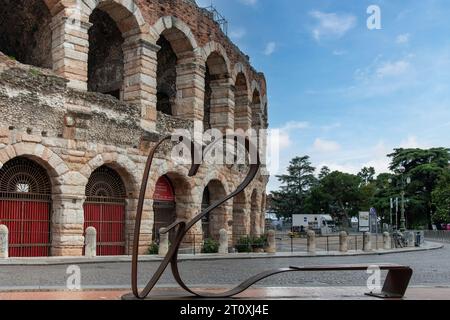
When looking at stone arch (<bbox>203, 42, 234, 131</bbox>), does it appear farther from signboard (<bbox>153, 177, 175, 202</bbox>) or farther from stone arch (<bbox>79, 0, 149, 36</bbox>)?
stone arch (<bbox>79, 0, 149, 36</bbox>)

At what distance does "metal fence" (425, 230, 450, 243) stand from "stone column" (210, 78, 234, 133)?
23.5 m

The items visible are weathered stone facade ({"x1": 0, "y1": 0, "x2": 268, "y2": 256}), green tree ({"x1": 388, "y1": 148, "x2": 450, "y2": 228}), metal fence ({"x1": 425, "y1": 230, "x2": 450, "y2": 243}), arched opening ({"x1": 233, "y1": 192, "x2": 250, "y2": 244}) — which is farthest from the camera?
green tree ({"x1": 388, "y1": 148, "x2": 450, "y2": 228})

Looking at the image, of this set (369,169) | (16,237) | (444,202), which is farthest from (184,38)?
(369,169)

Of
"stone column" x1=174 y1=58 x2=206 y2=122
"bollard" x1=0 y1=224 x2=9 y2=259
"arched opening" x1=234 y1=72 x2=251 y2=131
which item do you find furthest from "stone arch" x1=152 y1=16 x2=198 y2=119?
"bollard" x1=0 y1=224 x2=9 y2=259

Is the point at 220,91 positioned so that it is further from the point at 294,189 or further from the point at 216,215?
the point at 294,189

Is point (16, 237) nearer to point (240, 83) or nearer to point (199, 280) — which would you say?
point (199, 280)

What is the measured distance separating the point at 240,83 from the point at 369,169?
60.4 m

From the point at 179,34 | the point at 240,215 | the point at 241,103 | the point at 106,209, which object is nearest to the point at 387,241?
the point at 240,215

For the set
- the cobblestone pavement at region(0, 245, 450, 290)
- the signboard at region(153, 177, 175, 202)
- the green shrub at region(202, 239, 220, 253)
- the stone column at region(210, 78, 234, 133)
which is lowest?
the green shrub at region(202, 239, 220, 253)

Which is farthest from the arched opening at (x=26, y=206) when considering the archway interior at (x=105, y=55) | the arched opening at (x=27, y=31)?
the archway interior at (x=105, y=55)

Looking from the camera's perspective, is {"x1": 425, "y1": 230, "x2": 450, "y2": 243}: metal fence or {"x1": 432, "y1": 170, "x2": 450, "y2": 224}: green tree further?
{"x1": 432, "y1": 170, "x2": 450, "y2": 224}: green tree

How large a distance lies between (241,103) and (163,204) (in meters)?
7.72

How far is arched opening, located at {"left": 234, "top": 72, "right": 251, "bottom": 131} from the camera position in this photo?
2452 centimetres
